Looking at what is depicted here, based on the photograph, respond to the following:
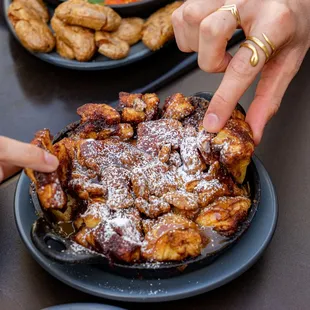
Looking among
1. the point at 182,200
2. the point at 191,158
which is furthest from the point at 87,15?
the point at 182,200

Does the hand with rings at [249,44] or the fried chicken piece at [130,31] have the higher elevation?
the hand with rings at [249,44]

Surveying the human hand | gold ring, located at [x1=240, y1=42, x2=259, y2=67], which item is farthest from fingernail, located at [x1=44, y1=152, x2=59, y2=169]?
gold ring, located at [x1=240, y1=42, x2=259, y2=67]

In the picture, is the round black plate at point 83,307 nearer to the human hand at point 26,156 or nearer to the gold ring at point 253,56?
the human hand at point 26,156

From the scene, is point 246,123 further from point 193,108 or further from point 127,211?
point 127,211

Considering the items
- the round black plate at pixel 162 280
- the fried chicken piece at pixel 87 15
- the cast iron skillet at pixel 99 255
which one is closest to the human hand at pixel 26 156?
the cast iron skillet at pixel 99 255

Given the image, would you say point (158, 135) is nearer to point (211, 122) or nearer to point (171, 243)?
point (211, 122)

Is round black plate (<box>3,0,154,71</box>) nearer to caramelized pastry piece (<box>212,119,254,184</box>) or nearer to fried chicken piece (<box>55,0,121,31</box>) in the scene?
fried chicken piece (<box>55,0,121,31</box>)
